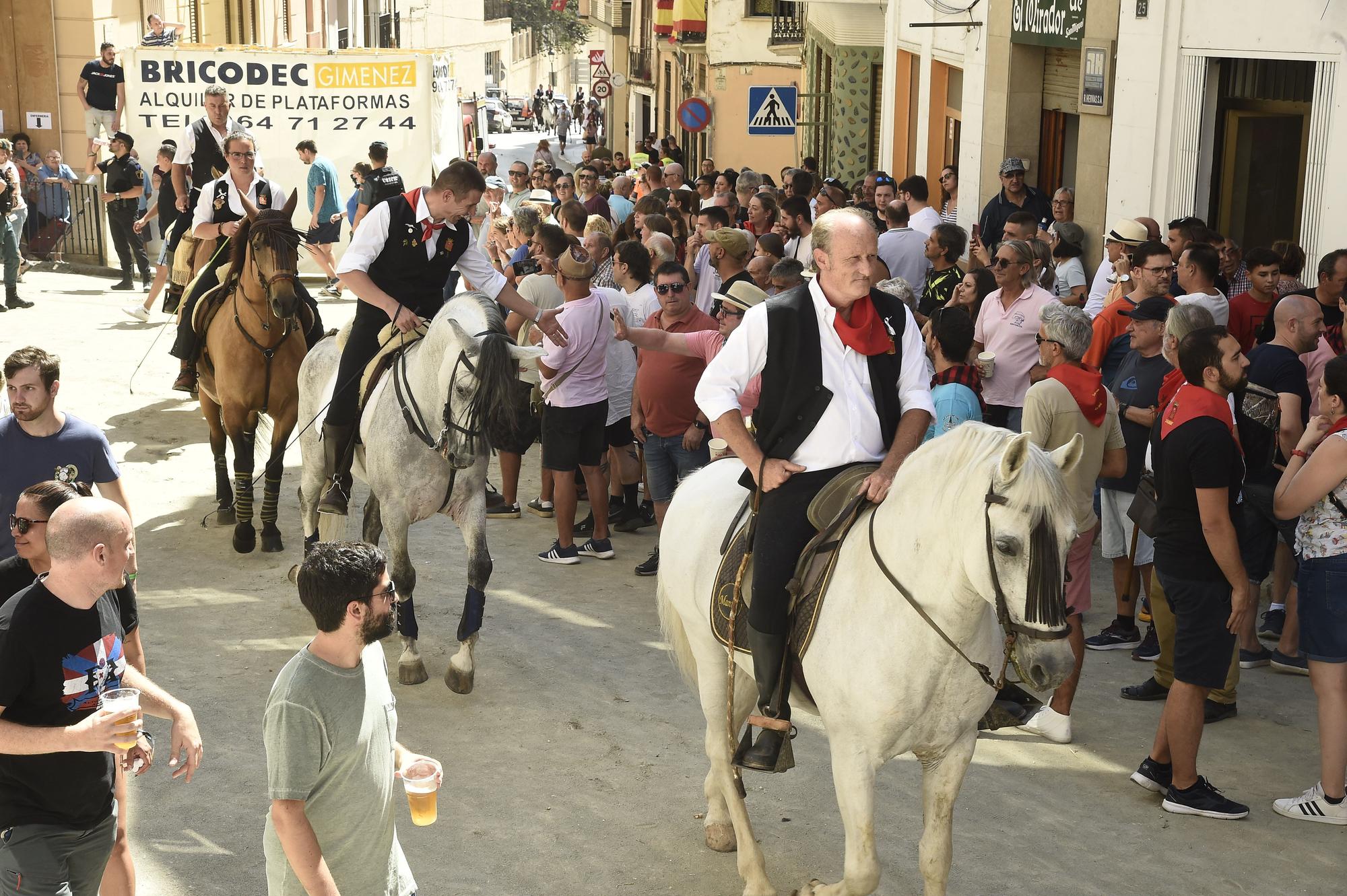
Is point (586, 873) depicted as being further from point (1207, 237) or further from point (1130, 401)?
point (1207, 237)

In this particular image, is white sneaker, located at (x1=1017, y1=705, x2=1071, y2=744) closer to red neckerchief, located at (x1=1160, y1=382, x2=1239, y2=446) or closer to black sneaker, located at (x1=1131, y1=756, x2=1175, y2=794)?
black sneaker, located at (x1=1131, y1=756, x2=1175, y2=794)

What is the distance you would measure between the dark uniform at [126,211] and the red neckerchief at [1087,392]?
46.4ft

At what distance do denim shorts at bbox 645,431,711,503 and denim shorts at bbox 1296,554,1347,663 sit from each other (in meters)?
3.95

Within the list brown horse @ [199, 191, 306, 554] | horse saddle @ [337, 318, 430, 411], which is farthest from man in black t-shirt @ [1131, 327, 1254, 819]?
brown horse @ [199, 191, 306, 554]

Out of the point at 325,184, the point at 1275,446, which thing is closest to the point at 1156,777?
the point at 1275,446

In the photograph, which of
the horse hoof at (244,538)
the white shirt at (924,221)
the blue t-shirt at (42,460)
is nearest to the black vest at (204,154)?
the horse hoof at (244,538)

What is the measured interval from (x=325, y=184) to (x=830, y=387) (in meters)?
15.6

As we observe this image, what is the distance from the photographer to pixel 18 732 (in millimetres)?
3555

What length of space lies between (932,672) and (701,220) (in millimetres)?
7920

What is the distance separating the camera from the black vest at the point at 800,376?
448 cm

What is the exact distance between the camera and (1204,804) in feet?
18.5

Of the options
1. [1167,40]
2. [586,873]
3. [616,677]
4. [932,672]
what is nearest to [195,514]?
[616,677]

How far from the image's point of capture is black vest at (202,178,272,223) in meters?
10.1

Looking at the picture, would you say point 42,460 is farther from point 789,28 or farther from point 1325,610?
point 789,28
